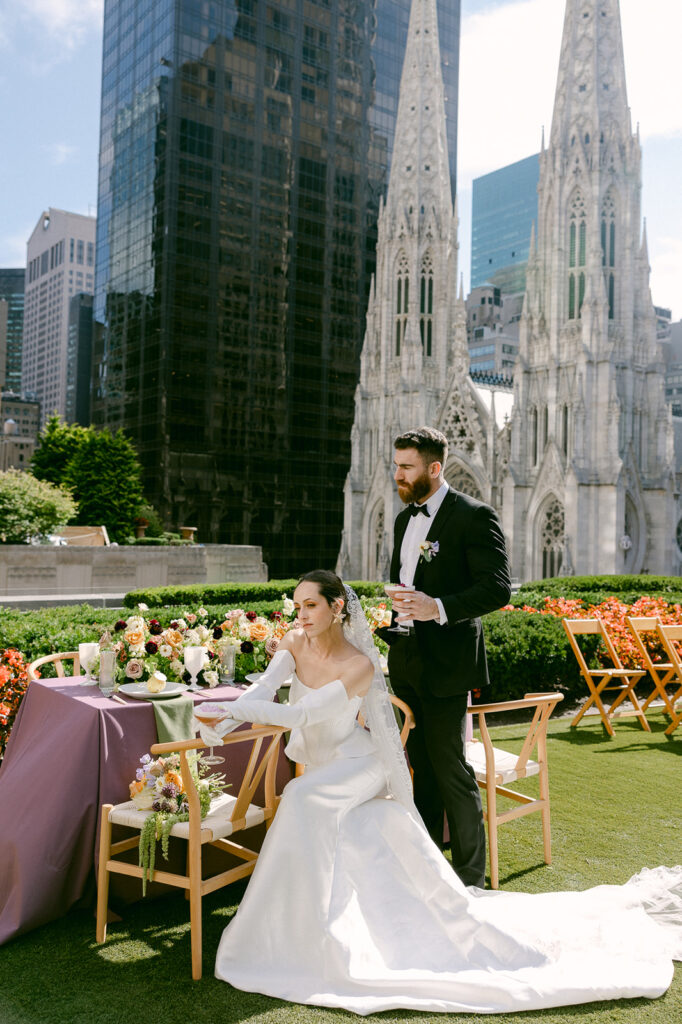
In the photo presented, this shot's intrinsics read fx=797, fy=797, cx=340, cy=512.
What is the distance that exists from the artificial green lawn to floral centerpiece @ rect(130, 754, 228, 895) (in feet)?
1.33

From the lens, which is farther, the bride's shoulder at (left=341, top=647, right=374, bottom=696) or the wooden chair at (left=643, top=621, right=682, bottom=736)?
the wooden chair at (left=643, top=621, right=682, bottom=736)

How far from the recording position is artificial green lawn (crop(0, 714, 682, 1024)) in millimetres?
3699

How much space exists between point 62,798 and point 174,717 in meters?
0.80

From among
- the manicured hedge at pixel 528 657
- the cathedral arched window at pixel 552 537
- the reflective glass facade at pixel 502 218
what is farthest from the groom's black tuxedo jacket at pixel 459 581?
the reflective glass facade at pixel 502 218

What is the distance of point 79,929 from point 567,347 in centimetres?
4206

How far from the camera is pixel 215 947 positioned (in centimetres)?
438

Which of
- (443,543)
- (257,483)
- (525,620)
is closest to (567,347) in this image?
(257,483)

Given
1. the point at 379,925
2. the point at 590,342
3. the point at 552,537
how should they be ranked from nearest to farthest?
the point at 379,925, the point at 590,342, the point at 552,537

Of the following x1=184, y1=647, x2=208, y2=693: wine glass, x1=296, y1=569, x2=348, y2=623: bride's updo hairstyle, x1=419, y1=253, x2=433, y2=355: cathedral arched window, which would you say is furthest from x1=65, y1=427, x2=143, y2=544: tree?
x1=296, y1=569, x2=348, y2=623: bride's updo hairstyle

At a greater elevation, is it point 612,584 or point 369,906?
point 612,584

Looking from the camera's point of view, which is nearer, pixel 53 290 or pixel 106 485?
pixel 106 485

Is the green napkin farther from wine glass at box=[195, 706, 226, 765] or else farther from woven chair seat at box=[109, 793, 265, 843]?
wine glass at box=[195, 706, 226, 765]

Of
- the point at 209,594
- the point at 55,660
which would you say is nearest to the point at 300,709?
the point at 55,660

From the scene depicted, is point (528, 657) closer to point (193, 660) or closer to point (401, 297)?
point (193, 660)
